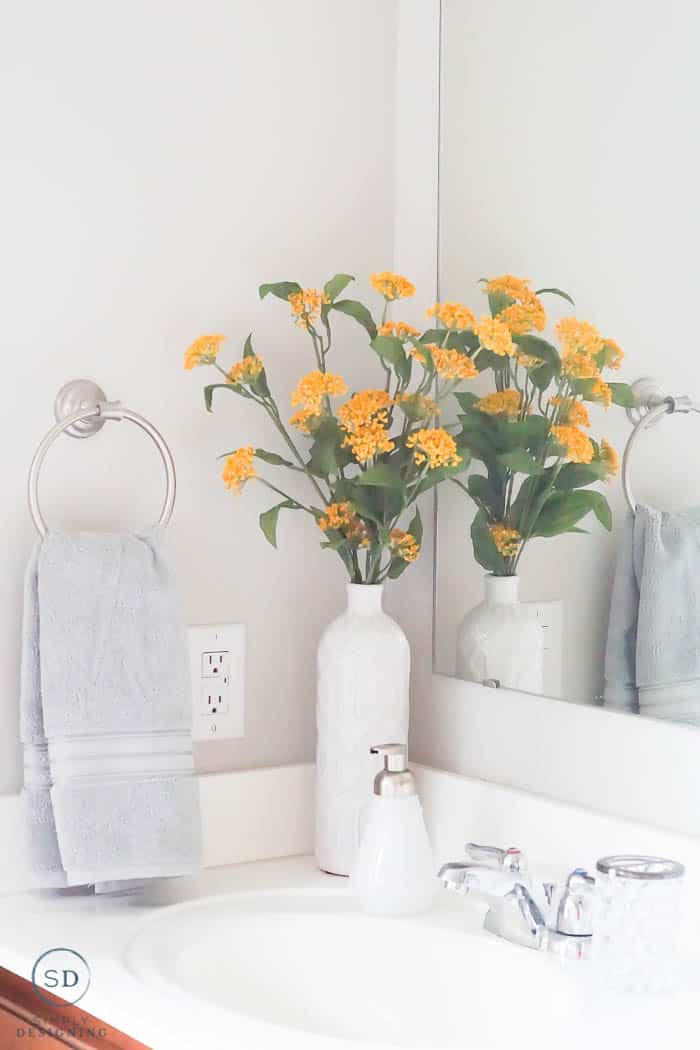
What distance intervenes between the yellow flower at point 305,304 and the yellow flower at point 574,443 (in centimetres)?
29

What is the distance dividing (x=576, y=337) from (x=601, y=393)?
7 cm

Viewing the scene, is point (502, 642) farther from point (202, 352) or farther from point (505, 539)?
point (202, 352)

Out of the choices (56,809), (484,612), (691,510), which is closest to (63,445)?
(56,809)

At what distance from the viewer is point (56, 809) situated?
52.6 inches

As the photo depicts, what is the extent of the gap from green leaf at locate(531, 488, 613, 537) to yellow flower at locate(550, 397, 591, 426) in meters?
0.07

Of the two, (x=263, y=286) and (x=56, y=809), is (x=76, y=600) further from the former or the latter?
(x=263, y=286)

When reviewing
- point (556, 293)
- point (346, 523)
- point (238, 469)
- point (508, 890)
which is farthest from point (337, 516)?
point (508, 890)

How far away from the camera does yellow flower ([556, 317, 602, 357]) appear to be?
54.6 inches

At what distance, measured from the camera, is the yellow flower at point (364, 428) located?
4.67 ft

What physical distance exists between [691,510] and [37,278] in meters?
0.70

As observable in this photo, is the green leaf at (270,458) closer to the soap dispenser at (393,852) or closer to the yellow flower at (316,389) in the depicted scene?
the yellow flower at (316,389)

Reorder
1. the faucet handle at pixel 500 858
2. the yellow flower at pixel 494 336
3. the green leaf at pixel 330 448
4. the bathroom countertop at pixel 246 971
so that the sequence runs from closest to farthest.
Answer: the bathroom countertop at pixel 246 971 < the faucet handle at pixel 500 858 < the yellow flower at pixel 494 336 < the green leaf at pixel 330 448

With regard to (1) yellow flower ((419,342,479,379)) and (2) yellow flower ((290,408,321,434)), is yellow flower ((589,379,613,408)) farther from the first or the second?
(2) yellow flower ((290,408,321,434))
